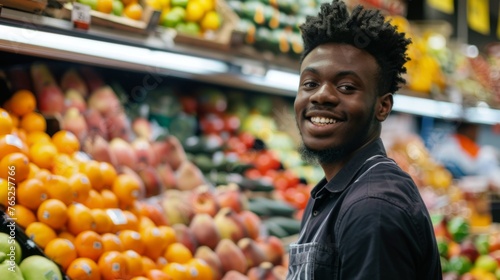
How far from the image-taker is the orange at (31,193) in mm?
2270

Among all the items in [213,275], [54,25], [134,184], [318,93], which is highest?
[54,25]

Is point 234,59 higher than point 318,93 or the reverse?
higher

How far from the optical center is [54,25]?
2.62 meters

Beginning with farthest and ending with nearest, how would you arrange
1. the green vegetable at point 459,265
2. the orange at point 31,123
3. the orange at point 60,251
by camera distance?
the green vegetable at point 459,265 → the orange at point 31,123 → the orange at point 60,251

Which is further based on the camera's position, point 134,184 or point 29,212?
point 134,184

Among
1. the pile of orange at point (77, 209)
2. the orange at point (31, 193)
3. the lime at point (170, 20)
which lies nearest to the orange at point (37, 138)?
the pile of orange at point (77, 209)

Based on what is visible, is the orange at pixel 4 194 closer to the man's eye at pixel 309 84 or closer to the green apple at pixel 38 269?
the green apple at pixel 38 269

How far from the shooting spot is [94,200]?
2.55 m

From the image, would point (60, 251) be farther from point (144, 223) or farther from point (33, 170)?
point (144, 223)

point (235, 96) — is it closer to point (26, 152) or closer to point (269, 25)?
point (269, 25)

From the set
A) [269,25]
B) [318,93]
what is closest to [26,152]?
[318,93]

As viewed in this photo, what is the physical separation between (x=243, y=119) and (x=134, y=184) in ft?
5.20

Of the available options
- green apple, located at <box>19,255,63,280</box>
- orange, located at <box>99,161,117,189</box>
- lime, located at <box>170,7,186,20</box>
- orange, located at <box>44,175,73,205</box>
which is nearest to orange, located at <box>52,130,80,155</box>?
orange, located at <box>99,161,117,189</box>

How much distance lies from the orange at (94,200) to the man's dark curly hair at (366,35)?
3.52 feet
